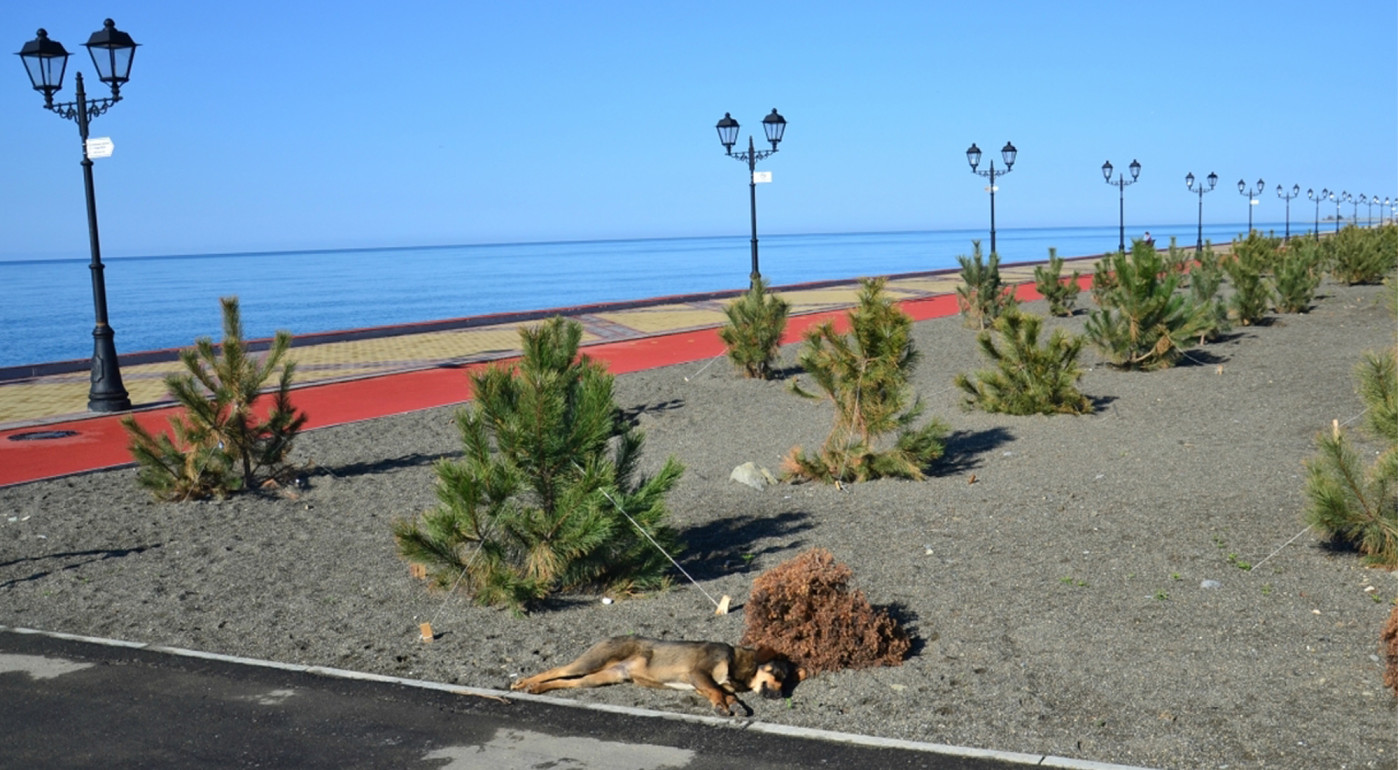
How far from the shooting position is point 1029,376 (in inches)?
514

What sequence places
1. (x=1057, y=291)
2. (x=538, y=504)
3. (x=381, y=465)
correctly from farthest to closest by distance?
(x=1057, y=291) < (x=381, y=465) < (x=538, y=504)

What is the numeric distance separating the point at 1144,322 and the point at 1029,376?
3738mm

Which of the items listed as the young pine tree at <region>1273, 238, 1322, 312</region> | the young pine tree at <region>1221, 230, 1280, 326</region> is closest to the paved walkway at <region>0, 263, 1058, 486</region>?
the young pine tree at <region>1221, 230, 1280, 326</region>

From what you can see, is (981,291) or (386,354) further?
(981,291)

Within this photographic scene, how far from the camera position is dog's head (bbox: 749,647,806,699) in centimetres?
575

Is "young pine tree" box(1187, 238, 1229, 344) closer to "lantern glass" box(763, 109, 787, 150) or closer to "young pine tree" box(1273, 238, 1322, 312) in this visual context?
"young pine tree" box(1273, 238, 1322, 312)

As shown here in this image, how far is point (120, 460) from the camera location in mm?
12242

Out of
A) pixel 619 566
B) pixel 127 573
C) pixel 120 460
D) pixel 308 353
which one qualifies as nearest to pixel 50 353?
pixel 308 353

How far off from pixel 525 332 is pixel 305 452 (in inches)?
215

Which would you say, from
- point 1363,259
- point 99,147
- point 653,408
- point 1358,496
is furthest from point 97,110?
point 1363,259

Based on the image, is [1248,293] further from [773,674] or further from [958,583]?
[773,674]

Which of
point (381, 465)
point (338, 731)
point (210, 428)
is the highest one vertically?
point (210, 428)

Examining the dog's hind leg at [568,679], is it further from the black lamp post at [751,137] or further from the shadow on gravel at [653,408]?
the black lamp post at [751,137]

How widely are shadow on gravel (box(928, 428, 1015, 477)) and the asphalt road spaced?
560cm
